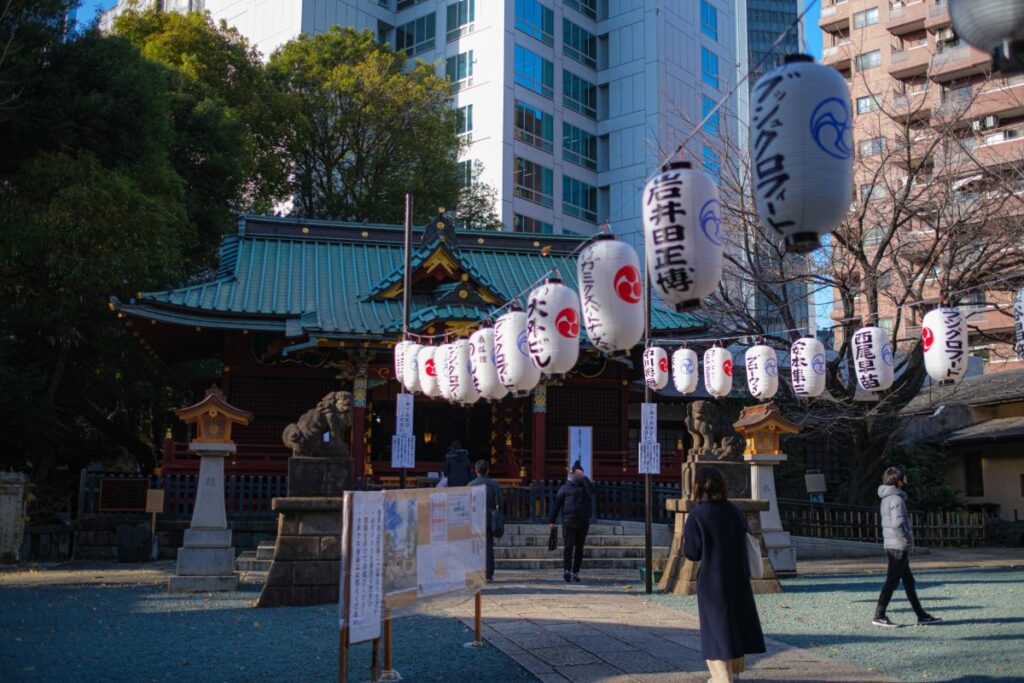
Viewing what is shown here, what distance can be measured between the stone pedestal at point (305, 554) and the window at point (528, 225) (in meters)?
33.3

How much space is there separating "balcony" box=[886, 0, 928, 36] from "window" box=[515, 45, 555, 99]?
59.0ft

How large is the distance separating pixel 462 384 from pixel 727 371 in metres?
5.11

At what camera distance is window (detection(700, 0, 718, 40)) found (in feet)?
170

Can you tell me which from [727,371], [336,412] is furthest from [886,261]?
[336,412]

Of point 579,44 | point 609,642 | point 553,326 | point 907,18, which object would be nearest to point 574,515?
point 553,326

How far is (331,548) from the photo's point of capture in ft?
39.2

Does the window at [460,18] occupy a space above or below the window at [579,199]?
above

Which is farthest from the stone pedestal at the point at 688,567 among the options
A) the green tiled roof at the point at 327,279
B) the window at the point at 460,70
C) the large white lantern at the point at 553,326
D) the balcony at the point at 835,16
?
the balcony at the point at 835,16

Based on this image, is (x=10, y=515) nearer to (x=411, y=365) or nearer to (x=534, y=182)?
(x=411, y=365)

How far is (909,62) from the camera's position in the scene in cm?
4809

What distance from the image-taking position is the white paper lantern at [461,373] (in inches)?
643

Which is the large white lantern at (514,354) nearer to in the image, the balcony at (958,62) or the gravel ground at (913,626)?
the gravel ground at (913,626)

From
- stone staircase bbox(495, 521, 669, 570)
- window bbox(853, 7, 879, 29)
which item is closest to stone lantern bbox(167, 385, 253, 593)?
stone staircase bbox(495, 521, 669, 570)

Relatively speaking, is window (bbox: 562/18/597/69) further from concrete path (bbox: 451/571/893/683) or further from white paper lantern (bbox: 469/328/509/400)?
concrete path (bbox: 451/571/893/683)
